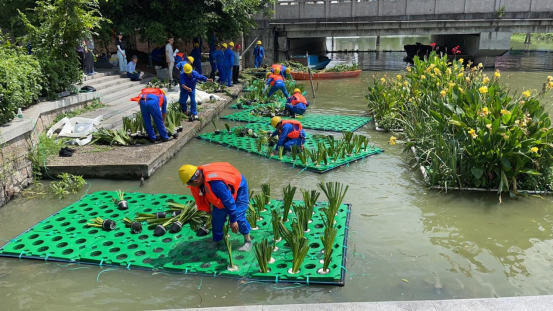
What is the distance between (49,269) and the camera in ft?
15.1

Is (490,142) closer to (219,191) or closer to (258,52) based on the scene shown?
(219,191)

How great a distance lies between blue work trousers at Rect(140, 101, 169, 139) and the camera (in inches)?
325

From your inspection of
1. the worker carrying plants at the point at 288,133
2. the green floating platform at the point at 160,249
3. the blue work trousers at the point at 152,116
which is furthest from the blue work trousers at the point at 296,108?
the green floating platform at the point at 160,249

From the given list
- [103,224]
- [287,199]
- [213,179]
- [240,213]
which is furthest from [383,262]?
[103,224]

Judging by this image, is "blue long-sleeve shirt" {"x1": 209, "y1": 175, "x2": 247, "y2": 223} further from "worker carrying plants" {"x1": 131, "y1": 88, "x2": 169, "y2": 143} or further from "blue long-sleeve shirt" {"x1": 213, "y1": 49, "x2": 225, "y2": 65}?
"blue long-sleeve shirt" {"x1": 213, "y1": 49, "x2": 225, "y2": 65}

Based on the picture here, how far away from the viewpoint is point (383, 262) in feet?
15.4

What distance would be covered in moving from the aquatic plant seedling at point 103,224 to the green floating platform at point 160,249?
0.17 feet

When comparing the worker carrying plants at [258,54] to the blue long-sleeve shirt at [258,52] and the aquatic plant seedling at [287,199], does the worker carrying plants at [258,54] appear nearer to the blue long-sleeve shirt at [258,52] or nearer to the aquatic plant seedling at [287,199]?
the blue long-sleeve shirt at [258,52]

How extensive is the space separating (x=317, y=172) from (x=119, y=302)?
169 inches

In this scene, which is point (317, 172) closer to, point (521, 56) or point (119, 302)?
point (119, 302)

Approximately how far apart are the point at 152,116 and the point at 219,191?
4739mm

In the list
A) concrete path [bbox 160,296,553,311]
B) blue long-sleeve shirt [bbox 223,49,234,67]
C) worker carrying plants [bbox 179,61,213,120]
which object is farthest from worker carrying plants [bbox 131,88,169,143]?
blue long-sleeve shirt [bbox 223,49,234,67]

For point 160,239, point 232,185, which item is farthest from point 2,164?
point 232,185

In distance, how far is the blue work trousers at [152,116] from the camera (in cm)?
827
